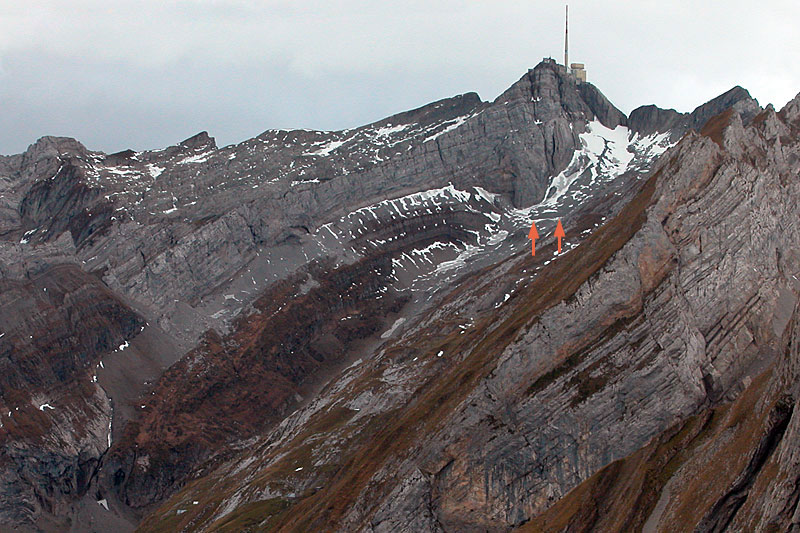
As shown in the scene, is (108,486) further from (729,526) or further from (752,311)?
(729,526)

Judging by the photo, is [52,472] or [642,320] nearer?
[642,320]

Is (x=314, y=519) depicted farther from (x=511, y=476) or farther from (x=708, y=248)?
(x=708, y=248)

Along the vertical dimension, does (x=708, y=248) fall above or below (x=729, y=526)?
above

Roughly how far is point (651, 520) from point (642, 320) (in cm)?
2739

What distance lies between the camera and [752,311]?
3036 inches

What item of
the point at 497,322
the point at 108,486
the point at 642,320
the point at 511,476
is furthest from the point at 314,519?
the point at 108,486

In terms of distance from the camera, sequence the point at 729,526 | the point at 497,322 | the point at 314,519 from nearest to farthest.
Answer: the point at 729,526 < the point at 314,519 < the point at 497,322

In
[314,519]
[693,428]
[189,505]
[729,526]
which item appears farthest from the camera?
[189,505]

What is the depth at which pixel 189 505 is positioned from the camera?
147m

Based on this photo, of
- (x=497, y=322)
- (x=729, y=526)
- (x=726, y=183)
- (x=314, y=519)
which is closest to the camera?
(x=729, y=526)

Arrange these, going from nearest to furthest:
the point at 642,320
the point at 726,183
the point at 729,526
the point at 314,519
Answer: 1. the point at 729,526
2. the point at 642,320
3. the point at 726,183
4. the point at 314,519

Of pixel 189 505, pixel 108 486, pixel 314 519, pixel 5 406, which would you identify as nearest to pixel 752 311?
pixel 314 519

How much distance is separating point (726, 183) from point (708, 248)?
10.7 m

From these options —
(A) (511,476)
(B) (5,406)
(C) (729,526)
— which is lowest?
(A) (511,476)
